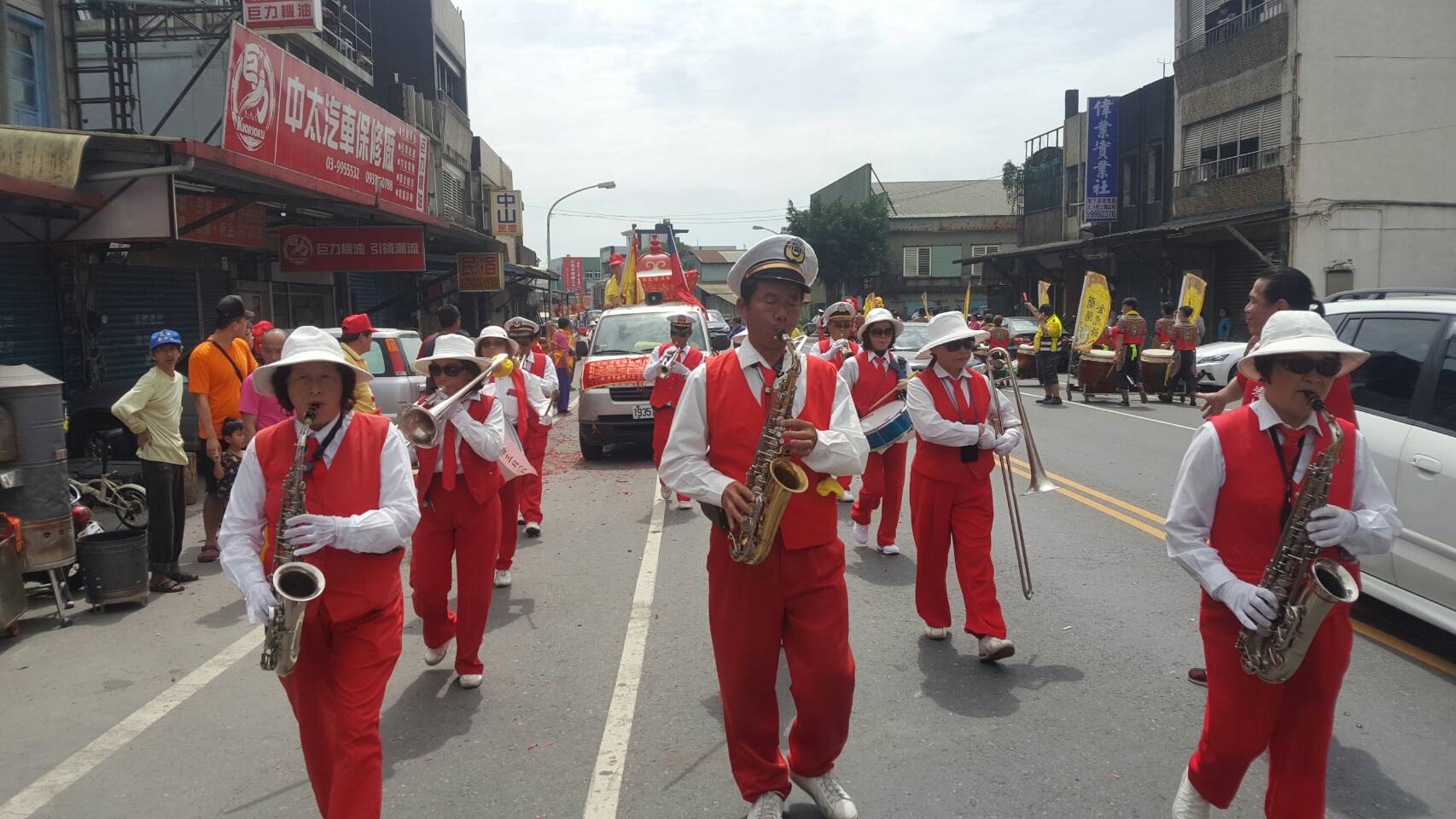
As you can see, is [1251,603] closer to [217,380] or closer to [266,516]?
[266,516]

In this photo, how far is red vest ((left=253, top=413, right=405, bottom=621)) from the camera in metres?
3.29

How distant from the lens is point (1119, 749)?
14.1 feet

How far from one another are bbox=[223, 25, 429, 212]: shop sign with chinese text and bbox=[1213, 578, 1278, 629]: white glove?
11676mm

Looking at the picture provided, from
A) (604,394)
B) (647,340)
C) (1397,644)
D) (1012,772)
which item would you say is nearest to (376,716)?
(1012,772)

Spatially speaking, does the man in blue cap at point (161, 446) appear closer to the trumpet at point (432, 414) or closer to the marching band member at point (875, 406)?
the trumpet at point (432, 414)

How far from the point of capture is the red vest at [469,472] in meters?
5.19

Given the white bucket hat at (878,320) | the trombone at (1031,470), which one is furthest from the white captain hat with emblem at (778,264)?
the white bucket hat at (878,320)

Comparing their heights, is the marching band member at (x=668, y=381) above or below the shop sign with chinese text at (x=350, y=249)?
below

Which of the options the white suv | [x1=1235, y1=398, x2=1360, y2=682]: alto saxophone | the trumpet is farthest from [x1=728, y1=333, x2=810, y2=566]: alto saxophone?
the white suv

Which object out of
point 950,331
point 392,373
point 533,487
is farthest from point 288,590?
point 392,373

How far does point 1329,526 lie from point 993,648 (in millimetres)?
2404

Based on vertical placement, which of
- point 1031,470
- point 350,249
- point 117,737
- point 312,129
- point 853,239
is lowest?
point 117,737

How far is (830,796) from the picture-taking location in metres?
3.72

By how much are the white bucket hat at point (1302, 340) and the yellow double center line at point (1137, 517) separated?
2.94 metres
